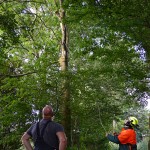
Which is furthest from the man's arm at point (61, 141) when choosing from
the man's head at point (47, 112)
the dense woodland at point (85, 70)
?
the dense woodland at point (85, 70)

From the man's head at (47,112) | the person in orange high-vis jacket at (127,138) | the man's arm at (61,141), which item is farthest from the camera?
the person in orange high-vis jacket at (127,138)

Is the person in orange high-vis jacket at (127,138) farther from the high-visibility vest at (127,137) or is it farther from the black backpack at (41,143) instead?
the black backpack at (41,143)

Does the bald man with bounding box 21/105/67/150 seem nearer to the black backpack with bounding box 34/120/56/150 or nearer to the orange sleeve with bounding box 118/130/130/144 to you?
the black backpack with bounding box 34/120/56/150

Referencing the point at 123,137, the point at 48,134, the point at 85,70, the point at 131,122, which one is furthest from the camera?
the point at 85,70

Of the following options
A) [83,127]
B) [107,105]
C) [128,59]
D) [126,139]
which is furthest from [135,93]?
[126,139]

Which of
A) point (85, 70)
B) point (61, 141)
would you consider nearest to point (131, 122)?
point (61, 141)

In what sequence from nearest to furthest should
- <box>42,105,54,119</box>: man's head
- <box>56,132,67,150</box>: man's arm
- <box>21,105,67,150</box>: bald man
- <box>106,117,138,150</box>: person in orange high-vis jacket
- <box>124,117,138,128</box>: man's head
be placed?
<box>56,132,67,150</box>: man's arm → <box>21,105,67,150</box>: bald man → <box>42,105,54,119</box>: man's head → <box>106,117,138,150</box>: person in orange high-vis jacket → <box>124,117,138,128</box>: man's head

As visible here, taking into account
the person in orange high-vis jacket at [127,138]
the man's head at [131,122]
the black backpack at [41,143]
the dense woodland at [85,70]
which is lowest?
the person in orange high-vis jacket at [127,138]

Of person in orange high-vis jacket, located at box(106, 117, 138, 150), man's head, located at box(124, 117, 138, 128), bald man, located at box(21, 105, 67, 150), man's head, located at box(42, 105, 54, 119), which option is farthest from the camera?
man's head, located at box(124, 117, 138, 128)

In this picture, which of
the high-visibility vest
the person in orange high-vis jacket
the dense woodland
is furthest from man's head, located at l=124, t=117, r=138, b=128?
the dense woodland

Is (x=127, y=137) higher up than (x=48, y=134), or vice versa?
(x=48, y=134)

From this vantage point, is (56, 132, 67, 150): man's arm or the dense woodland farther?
the dense woodland

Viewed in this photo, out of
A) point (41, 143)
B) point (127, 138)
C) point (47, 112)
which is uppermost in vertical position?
point (47, 112)

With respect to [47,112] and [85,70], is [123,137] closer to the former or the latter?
[47,112]
